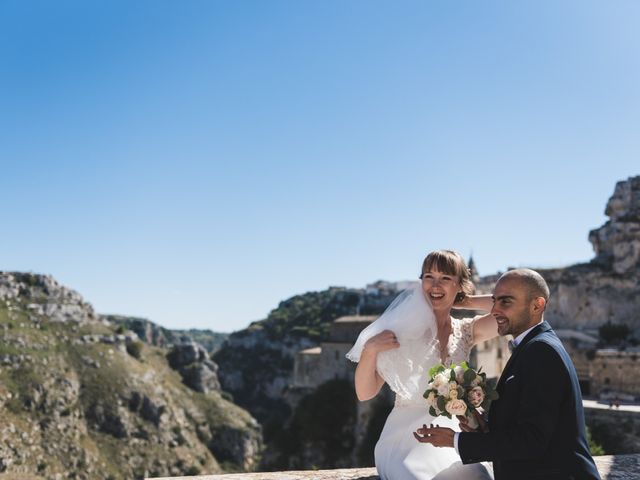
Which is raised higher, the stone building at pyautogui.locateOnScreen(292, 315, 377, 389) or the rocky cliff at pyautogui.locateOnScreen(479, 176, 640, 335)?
the rocky cliff at pyautogui.locateOnScreen(479, 176, 640, 335)

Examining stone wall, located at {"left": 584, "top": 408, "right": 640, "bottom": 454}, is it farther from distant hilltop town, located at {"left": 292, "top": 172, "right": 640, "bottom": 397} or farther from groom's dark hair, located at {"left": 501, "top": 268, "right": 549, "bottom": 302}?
groom's dark hair, located at {"left": 501, "top": 268, "right": 549, "bottom": 302}

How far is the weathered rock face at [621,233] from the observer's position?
1742 inches

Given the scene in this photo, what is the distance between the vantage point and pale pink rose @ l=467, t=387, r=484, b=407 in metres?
3.60

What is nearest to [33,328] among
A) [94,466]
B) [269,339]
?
[94,466]

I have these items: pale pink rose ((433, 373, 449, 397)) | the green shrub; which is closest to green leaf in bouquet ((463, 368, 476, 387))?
pale pink rose ((433, 373, 449, 397))

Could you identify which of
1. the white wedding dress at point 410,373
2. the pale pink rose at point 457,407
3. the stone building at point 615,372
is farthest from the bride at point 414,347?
the stone building at point 615,372

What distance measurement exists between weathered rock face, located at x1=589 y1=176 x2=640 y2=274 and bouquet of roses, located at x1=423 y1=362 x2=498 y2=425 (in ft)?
154

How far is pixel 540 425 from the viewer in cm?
324

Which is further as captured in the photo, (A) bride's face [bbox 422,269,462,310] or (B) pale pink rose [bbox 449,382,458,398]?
(A) bride's face [bbox 422,269,462,310]

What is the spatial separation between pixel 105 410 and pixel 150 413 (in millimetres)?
5560

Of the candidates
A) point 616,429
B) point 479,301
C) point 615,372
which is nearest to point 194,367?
point 615,372

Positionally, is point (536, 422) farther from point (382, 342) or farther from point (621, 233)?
point (621, 233)

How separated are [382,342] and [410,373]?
38 cm

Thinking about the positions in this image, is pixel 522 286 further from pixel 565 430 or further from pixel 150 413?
pixel 150 413
